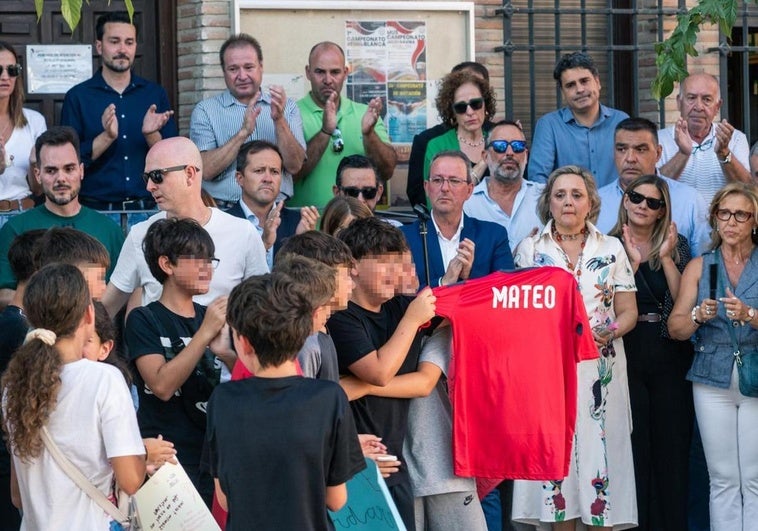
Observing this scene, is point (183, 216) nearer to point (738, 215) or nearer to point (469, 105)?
point (469, 105)

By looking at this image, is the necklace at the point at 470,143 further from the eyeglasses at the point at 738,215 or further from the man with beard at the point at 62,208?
the man with beard at the point at 62,208

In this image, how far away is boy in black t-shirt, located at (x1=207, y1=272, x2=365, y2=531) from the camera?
441 cm

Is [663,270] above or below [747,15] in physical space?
below

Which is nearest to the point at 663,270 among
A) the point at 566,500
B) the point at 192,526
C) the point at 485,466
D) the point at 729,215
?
the point at 729,215

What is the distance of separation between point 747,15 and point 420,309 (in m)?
6.22

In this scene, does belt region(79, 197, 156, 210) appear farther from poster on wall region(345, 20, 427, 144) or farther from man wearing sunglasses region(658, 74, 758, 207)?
man wearing sunglasses region(658, 74, 758, 207)

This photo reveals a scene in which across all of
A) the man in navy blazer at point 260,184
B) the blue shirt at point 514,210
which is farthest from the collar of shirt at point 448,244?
the man in navy blazer at point 260,184

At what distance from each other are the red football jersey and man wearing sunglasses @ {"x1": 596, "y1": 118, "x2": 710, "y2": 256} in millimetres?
1845

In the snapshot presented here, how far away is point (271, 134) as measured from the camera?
8.40 meters


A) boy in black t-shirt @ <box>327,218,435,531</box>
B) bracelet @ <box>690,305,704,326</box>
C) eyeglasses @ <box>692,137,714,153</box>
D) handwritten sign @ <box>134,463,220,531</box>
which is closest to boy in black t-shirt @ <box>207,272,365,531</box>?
handwritten sign @ <box>134,463,220,531</box>

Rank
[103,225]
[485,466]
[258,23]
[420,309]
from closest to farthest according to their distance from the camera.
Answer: [420,309] < [485,466] < [103,225] < [258,23]

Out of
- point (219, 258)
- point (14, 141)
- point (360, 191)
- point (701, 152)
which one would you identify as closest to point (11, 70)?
point (14, 141)

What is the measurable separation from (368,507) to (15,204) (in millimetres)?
3650

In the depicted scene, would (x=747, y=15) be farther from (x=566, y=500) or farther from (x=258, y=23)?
(x=566, y=500)
